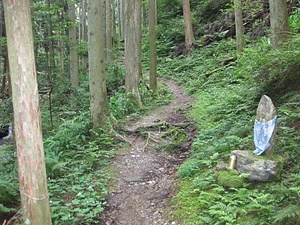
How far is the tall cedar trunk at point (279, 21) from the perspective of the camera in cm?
822

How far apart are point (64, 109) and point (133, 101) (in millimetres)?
3576

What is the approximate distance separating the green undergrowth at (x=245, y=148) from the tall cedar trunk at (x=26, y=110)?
235 cm

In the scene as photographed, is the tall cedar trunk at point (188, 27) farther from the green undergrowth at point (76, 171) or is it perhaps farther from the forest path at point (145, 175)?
the forest path at point (145, 175)

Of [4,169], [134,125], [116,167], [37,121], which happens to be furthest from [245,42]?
[37,121]

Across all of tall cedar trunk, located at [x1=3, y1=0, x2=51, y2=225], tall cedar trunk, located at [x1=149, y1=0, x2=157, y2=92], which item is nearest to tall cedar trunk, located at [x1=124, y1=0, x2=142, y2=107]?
tall cedar trunk, located at [x1=149, y1=0, x2=157, y2=92]

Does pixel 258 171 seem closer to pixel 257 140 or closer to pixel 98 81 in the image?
pixel 257 140

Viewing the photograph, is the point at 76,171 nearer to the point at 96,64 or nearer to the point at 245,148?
the point at 96,64

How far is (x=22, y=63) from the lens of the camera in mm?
3604

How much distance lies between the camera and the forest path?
5400 mm

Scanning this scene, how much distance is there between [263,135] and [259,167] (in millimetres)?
601

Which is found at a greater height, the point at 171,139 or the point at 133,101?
the point at 133,101

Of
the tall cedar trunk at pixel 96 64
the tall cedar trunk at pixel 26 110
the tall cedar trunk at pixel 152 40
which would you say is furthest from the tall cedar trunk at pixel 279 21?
the tall cedar trunk at pixel 26 110

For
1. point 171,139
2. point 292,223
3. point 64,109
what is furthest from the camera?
point 64,109

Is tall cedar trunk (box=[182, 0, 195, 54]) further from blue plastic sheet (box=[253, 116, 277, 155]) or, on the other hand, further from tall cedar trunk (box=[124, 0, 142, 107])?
blue plastic sheet (box=[253, 116, 277, 155])
